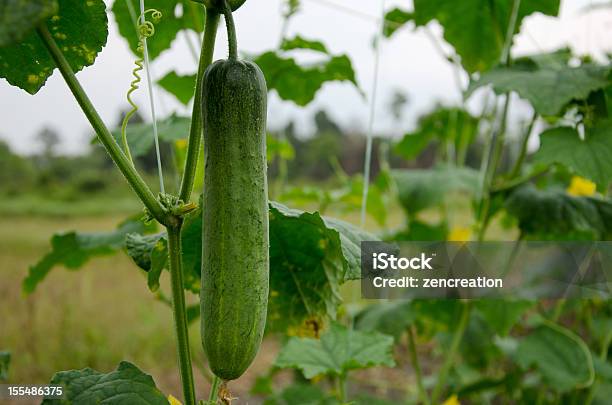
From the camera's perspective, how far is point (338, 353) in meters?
1.29

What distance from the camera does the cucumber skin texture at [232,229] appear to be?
2.24 feet

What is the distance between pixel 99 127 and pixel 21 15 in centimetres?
17

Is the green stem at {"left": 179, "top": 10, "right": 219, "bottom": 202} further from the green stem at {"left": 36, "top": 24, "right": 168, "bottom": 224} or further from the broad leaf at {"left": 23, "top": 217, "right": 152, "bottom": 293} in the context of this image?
the broad leaf at {"left": 23, "top": 217, "right": 152, "bottom": 293}

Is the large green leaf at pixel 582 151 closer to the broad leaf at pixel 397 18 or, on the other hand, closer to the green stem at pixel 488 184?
the green stem at pixel 488 184

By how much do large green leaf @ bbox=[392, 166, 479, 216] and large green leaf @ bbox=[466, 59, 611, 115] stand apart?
0.48m

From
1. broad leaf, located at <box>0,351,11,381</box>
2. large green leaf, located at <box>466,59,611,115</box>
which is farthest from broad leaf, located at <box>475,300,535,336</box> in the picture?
broad leaf, located at <box>0,351,11,381</box>

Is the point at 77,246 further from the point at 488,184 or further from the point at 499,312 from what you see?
the point at 499,312

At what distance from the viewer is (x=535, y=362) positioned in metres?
2.00

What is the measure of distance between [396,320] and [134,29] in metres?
0.99

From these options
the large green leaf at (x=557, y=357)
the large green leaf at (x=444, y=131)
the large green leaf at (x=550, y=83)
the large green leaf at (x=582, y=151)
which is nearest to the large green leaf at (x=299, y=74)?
the large green leaf at (x=550, y=83)

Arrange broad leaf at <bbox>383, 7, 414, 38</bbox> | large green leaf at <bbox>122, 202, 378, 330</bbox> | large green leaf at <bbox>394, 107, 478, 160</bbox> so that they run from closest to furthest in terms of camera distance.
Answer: large green leaf at <bbox>122, 202, 378, 330</bbox> → broad leaf at <bbox>383, 7, 414, 38</bbox> → large green leaf at <bbox>394, 107, 478, 160</bbox>

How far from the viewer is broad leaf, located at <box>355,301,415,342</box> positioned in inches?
68.1

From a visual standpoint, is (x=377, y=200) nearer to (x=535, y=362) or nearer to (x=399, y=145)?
(x=399, y=145)

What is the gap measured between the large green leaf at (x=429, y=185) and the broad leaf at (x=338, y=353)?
604mm
